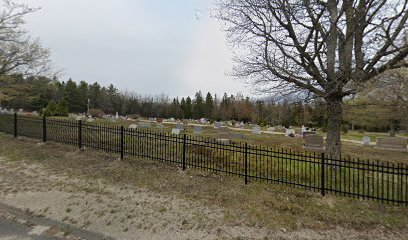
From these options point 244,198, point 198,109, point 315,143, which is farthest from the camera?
point 198,109

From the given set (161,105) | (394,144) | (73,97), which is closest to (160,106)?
(161,105)

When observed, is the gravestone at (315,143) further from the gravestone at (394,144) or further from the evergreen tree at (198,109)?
the evergreen tree at (198,109)

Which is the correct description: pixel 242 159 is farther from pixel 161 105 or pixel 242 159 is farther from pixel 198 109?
pixel 161 105

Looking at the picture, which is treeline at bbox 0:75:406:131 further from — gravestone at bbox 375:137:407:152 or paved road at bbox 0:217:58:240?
paved road at bbox 0:217:58:240

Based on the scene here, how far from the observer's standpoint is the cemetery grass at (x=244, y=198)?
16.5 ft

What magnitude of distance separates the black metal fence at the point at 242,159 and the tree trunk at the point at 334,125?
1.27 ft

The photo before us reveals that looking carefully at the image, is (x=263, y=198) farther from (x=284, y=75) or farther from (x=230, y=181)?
(x=284, y=75)

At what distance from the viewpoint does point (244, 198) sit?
5957 millimetres

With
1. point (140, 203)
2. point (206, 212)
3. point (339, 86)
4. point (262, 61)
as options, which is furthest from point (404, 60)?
point (140, 203)

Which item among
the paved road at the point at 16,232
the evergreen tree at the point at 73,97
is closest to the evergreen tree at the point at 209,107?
the evergreen tree at the point at 73,97

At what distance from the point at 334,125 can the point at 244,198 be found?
14.7ft

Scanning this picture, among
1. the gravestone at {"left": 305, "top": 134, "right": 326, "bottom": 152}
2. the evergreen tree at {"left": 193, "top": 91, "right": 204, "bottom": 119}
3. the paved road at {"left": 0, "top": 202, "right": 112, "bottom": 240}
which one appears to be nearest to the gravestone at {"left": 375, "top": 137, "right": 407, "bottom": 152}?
the gravestone at {"left": 305, "top": 134, "right": 326, "bottom": 152}

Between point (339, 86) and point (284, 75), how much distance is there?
5.61 feet

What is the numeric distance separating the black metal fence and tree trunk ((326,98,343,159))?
1.27ft
